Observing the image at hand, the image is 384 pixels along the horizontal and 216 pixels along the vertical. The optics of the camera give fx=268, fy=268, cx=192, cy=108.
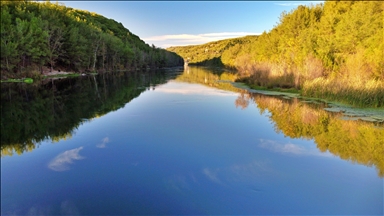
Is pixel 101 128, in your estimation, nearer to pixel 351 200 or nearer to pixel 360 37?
pixel 351 200

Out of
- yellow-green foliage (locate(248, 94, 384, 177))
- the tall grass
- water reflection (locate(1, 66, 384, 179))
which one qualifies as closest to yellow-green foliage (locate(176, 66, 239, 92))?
the tall grass

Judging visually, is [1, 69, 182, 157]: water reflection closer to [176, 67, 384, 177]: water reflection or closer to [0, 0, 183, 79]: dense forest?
[176, 67, 384, 177]: water reflection

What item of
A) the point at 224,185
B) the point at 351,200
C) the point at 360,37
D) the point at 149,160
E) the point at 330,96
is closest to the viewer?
the point at 351,200

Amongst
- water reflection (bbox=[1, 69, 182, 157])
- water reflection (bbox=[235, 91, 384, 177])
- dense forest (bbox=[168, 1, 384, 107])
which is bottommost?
water reflection (bbox=[235, 91, 384, 177])

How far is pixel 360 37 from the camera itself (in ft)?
85.9

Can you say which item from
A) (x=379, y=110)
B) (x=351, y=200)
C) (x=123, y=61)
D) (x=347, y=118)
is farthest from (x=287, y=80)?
(x=123, y=61)

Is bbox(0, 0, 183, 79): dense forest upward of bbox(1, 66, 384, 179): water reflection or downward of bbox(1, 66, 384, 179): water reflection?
upward

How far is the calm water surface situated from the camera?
5262 millimetres

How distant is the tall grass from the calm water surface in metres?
4.45

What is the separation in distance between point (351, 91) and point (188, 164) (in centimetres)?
1445

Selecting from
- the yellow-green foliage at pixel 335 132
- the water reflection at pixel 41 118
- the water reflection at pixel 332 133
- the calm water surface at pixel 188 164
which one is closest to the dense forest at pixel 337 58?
the water reflection at pixel 332 133

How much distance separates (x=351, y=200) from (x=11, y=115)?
13.8 m

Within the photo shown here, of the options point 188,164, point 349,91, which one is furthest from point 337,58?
point 188,164

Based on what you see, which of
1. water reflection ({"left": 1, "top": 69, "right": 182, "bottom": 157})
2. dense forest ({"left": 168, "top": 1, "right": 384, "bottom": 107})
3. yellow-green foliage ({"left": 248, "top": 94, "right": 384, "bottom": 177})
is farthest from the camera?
dense forest ({"left": 168, "top": 1, "right": 384, "bottom": 107})
